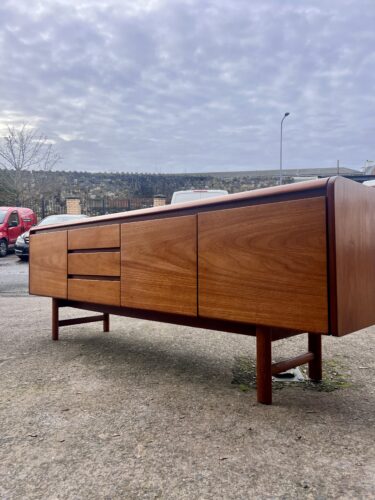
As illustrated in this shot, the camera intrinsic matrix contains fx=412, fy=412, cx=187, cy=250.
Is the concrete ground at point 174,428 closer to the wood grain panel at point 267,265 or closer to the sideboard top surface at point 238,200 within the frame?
the wood grain panel at point 267,265

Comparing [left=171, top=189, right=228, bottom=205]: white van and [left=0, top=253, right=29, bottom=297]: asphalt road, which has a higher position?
[left=171, top=189, right=228, bottom=205]: white van

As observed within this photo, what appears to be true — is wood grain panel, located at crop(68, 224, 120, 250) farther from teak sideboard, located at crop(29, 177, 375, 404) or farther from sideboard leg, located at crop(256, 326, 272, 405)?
sideboard leg, located at crop(256, 326, 272, 405)

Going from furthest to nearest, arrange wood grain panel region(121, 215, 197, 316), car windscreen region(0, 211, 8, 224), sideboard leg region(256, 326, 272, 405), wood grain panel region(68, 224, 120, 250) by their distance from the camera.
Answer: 1. car windscreen region(0, 211, 8, 224)
2. wood grain panel region(68, 224, 120, 250)
3. wood grain panel region(121, 215, 197, 316)
4. sideboard leg region(256, 326, 272, 405)

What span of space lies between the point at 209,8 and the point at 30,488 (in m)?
10.1

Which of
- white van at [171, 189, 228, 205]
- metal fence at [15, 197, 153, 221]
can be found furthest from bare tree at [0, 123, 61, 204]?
white van at [171, 189, 228, 205]

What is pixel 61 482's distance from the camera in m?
1.38

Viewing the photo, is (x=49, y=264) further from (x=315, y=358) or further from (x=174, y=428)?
(x=315, y=358)

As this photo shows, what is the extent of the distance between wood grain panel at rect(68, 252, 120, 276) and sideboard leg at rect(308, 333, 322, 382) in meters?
1.22

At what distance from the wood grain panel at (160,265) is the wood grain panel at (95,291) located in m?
0.10

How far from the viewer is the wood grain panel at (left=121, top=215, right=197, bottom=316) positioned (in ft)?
6.87

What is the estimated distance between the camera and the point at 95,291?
2.80 meters

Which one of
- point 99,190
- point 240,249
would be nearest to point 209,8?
point 240,249

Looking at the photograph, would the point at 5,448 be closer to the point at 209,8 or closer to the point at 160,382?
the point at 160,382

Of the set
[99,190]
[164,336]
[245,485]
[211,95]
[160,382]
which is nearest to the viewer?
[245,485]
